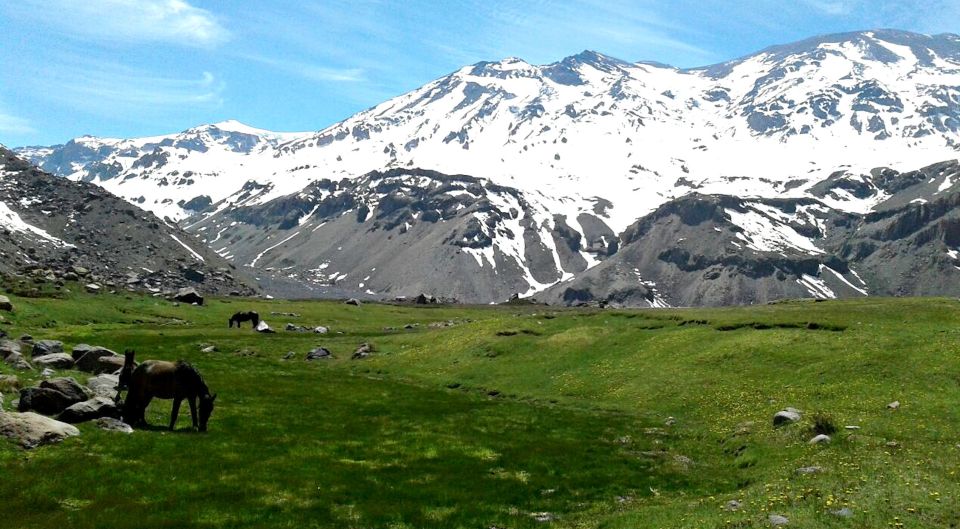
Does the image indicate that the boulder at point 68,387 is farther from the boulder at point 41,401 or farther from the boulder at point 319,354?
the boulder at point 319,354

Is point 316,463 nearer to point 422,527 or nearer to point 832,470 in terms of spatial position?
point 422,527

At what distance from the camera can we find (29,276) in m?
139

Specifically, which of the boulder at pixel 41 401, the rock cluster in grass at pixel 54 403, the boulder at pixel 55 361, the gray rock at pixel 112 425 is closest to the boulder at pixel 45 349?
the boulder at pixel 55 361

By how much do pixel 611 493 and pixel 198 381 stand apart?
20.5 metres

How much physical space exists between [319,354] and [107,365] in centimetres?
4105

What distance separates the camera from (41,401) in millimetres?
31656

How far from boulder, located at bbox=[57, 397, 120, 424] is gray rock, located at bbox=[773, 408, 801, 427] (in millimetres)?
35944

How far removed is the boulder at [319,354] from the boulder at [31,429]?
56.2 m

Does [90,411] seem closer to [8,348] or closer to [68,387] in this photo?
[68,387]

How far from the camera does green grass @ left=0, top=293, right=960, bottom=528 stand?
23.3m

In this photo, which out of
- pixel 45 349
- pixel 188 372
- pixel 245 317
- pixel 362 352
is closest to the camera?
pixel 188 372

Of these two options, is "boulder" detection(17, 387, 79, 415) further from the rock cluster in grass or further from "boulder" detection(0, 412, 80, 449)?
"boulder" detection(0, 412, 80, 449)

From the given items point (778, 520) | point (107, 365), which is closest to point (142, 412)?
point (107, 365)

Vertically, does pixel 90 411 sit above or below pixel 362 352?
above
